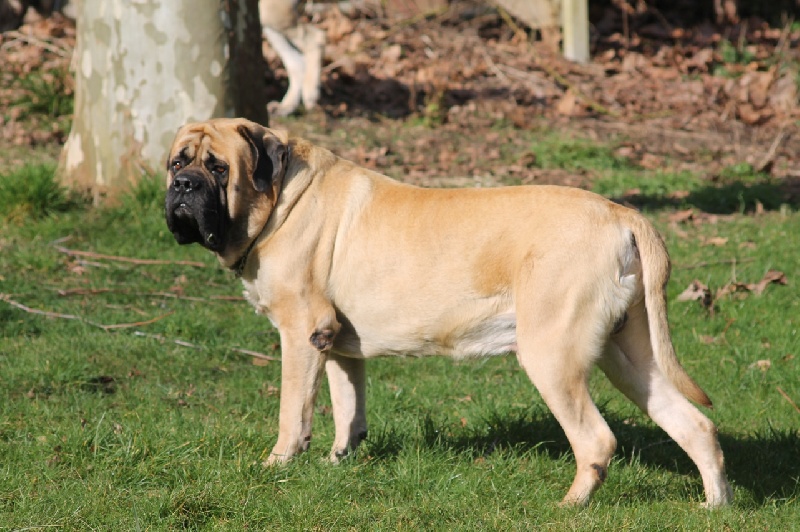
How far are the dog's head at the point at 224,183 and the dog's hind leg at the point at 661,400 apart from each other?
6.27 ft

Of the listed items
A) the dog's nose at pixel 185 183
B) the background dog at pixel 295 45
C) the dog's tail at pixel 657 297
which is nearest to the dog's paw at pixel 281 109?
the background dog at pixel 295 45

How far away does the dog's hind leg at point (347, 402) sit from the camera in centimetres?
554

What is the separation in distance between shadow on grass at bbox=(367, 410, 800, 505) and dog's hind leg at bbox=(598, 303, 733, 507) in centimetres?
38

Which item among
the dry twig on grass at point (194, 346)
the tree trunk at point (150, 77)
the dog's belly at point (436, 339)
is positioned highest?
the tree trunk at point (150, 77)

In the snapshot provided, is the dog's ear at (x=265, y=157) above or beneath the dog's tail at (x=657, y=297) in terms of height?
above

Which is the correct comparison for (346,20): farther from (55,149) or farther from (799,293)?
(799,293)

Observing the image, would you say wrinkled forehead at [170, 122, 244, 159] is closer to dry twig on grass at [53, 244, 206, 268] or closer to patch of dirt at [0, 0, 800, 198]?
dry twig on grass at [53, 244, 206, 268]

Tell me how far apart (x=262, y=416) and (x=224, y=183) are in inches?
65.3

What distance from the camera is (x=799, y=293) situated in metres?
7.99

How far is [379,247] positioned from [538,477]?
1453 mm

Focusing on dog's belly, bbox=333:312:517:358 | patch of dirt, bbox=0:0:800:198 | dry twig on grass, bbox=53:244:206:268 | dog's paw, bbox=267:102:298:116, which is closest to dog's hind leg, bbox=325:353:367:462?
dog's belly, bbox=333:312:517:358

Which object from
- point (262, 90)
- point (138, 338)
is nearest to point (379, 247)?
point (138, 338)

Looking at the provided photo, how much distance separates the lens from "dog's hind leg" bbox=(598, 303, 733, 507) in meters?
4.91

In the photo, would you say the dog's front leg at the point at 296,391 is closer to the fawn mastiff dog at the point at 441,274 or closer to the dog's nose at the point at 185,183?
the fawn mastiff dog at the point at 441,274
